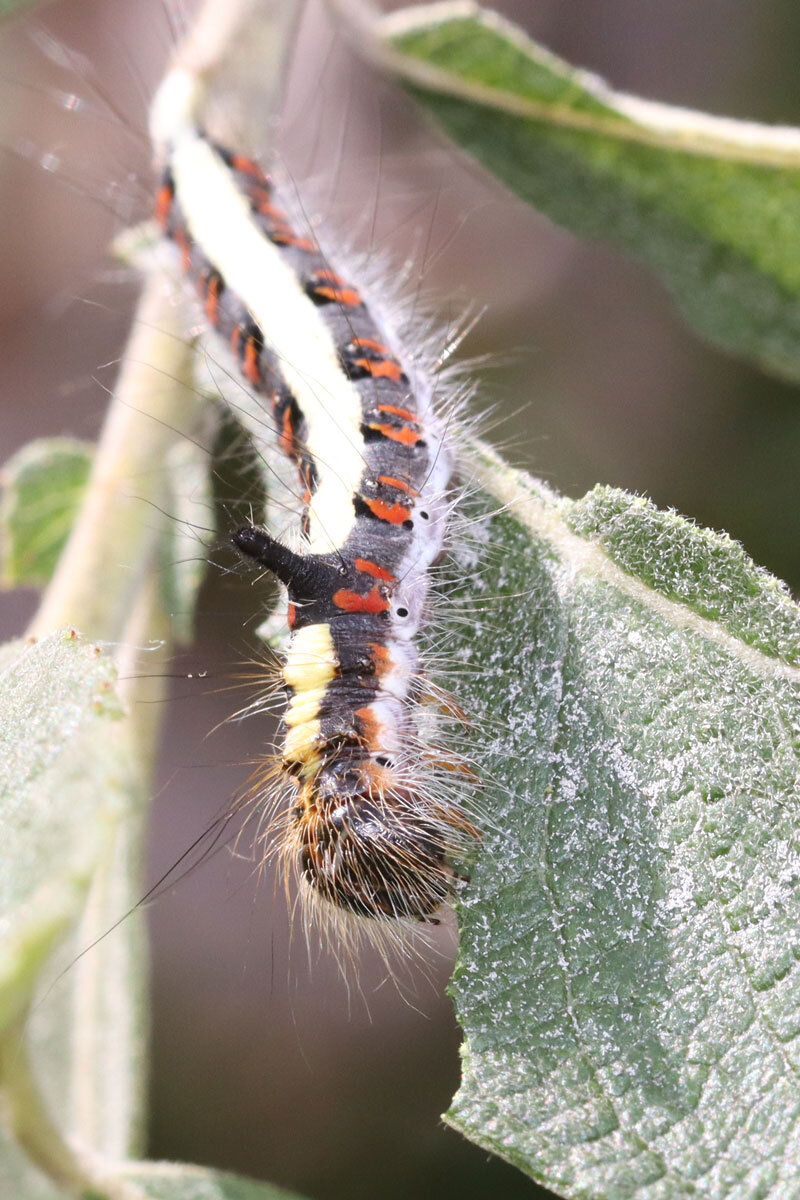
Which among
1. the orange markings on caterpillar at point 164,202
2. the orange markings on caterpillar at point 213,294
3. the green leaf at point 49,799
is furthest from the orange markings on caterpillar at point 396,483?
the orange markings on caterpillar at point 164,202

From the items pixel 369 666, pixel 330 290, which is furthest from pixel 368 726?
pixel 330 290

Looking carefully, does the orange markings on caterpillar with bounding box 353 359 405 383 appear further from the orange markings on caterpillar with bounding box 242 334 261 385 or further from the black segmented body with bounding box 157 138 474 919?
the orange markings on caterpillar with bounding box 242 334 261 385

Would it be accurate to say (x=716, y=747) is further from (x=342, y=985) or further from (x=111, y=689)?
(x=342, y=985)

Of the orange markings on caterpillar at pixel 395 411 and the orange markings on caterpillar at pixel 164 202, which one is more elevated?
the orange markings on caterpillar at pixel 164 202

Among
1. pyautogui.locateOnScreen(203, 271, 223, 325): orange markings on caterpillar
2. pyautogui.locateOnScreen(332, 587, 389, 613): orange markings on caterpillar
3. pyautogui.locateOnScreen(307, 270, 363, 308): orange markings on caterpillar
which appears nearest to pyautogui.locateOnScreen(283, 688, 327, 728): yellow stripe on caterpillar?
pyautogui.locateOnScreen(332, 587, 389, 613): orange markings on caterpillar

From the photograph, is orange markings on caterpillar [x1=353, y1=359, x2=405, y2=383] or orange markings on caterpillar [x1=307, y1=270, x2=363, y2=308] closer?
orange markings on caterpillar [x1=353, y1=359, x2=405, y2=383]

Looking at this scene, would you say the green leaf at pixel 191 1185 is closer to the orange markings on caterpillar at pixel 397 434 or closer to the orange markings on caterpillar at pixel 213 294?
the orange markings on caterpillar at pixel 397 434
